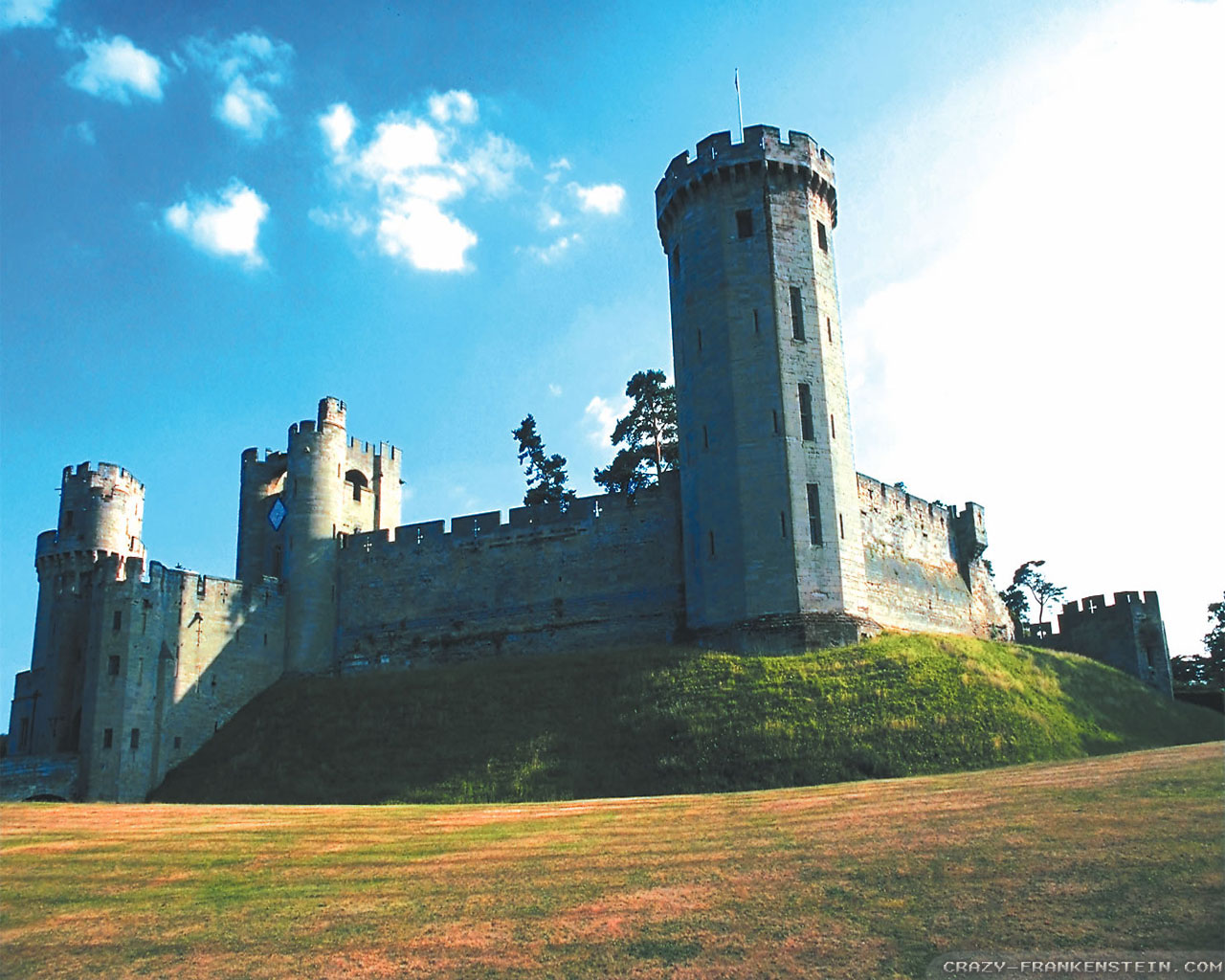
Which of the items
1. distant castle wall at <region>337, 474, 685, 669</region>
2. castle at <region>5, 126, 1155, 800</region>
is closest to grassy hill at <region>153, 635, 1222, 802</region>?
castle at <region>5, 126, 1155, 800</region>

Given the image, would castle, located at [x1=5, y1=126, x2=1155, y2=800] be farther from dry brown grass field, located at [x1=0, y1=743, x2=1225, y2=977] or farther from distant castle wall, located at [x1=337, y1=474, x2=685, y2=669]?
dry brown grass field, located at [x1=0, y1=743, x2=1225, y2=977]

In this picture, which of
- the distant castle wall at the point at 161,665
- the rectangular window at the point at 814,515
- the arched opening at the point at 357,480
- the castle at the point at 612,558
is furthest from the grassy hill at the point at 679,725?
the arched opening at the point at 357,480

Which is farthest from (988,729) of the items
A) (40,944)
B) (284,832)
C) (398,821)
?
(40,944)

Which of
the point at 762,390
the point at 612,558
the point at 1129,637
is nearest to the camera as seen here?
the point at 762,390

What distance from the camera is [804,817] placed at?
54.1ft

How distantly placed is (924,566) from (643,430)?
14.9m

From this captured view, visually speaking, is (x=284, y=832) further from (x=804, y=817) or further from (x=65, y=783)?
(x=65, y=783)

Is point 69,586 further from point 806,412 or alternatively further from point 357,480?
point 806,412

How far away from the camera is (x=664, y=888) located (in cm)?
1273

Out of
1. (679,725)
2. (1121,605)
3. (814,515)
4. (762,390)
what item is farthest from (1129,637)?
(679,725)

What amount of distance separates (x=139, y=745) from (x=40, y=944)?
23.8 metres

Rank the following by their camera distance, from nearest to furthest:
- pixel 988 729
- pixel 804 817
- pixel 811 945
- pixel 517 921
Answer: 1. pixel 811 945
2. pixel 517 921
3. pixel 804 817
4. pixel 988 729

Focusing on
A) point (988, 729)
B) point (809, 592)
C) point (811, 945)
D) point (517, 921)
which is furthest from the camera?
point (809, 592)

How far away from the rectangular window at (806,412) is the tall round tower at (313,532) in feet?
59.6
